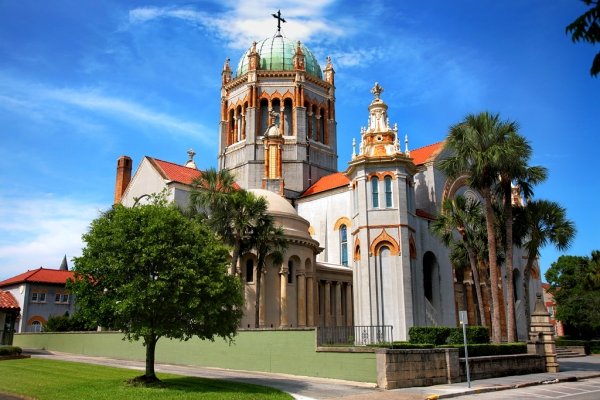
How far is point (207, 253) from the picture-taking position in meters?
20.1

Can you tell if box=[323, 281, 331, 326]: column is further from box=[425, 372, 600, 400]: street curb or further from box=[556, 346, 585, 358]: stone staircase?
box=[425, 372, 600, 400]: street curb

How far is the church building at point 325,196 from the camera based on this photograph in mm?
36250

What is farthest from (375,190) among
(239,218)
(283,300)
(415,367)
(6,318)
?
(6,318)

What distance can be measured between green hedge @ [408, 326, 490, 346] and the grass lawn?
10.8 m

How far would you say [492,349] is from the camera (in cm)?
2678

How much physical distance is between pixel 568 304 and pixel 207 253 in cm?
4806

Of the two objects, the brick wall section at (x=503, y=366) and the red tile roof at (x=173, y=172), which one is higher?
the red tile roof at (x=173, y=172)

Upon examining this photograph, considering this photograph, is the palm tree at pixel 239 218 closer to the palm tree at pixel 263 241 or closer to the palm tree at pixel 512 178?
the palm tree at pixel 263 241

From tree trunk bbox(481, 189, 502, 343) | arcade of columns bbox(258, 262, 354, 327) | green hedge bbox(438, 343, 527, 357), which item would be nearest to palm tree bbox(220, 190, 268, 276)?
arcade of columns bbox(258, 262, 354, 327)

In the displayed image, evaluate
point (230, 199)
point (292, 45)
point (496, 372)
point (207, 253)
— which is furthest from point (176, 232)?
point (292, 45)

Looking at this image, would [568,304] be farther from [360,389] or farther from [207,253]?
[207,253]

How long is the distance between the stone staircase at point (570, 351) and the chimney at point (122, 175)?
40450 millimetres

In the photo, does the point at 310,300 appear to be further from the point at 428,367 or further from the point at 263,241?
the point at 428,367

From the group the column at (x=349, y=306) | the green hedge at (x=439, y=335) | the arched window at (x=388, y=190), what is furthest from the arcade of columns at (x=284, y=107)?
the green hedge at (x=439, y=335)
